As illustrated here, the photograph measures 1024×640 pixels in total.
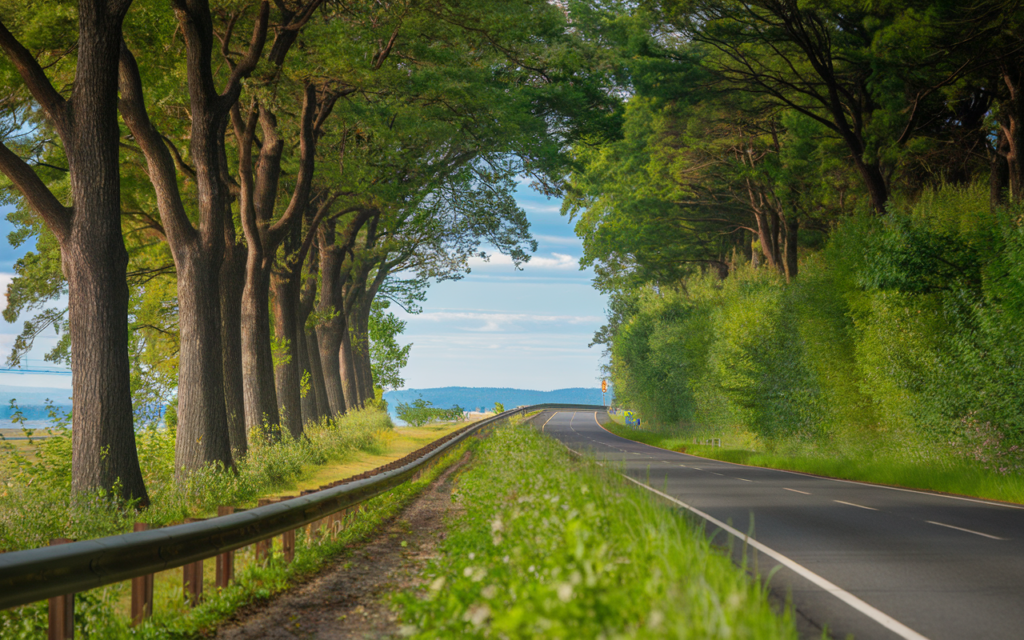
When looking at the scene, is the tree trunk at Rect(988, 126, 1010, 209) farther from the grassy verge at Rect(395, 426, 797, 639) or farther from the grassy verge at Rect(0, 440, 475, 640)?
the grassy verge at Rect(0, 440, 475, 640)

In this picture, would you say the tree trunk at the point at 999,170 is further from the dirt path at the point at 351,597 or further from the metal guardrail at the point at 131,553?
the metal guardrail at the point at 131,553

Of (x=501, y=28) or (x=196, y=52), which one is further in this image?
(x=501, y=28)

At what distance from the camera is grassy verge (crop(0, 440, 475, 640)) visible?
557 cm

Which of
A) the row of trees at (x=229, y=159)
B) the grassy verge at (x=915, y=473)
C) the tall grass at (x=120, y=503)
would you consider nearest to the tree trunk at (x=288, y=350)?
the row of trees at (x=229, y=159)

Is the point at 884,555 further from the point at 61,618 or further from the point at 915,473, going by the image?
the point at 915,473

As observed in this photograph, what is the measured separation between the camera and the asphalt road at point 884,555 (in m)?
6.81

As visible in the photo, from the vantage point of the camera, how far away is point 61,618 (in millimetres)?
5156

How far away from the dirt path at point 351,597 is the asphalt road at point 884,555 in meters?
2.92

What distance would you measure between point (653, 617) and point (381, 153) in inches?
904

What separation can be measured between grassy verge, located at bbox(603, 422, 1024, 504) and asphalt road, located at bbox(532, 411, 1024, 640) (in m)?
1.07

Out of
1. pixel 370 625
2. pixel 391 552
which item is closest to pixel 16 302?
pixel 391 552

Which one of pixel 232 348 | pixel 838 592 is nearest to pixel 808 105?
pixel 232 348

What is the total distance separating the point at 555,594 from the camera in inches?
149

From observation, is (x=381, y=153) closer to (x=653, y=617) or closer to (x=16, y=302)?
(x=16, y=302)
